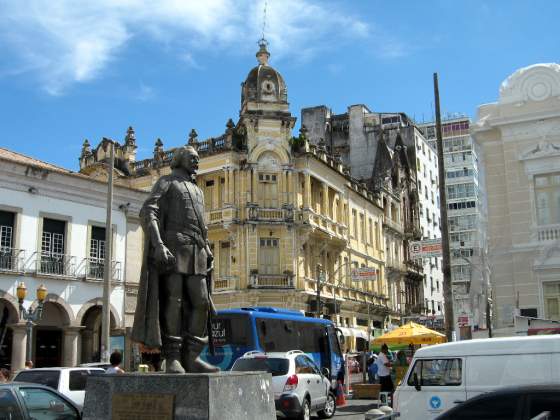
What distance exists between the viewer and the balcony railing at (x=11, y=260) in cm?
2473

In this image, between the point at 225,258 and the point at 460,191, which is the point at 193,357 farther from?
the point at 460,191

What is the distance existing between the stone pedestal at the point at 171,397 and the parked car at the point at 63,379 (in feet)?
19.0

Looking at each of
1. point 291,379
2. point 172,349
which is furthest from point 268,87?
point 172,349

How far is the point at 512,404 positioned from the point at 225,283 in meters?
32.9

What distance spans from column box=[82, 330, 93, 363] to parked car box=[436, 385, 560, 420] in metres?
24.3

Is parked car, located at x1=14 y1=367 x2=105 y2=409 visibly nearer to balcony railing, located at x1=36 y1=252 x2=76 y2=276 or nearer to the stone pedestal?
the stone pedestal

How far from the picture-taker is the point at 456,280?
8244 cm

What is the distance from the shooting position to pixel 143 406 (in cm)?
704

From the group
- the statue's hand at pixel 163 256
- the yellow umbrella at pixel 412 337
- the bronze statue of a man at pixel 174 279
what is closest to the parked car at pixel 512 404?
the bronze statue of a man at pixel 174 279

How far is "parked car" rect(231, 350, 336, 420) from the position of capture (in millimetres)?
15203

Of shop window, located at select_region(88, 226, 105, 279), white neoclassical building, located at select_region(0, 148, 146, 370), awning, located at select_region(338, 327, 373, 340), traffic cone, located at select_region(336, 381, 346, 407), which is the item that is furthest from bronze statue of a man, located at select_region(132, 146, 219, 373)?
awning, located at select_region(338, 327, 373, 340)

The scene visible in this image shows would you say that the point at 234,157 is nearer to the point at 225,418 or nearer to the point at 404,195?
the point at 404,195

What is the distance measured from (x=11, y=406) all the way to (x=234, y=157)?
1282 inches

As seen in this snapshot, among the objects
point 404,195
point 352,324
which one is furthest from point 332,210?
point 404,195
